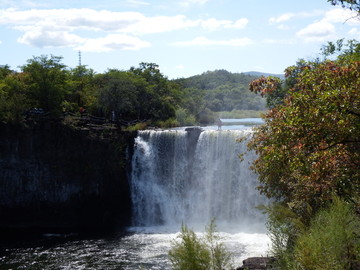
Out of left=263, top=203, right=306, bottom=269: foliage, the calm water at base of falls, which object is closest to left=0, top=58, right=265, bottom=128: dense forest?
the calm water at base of falls

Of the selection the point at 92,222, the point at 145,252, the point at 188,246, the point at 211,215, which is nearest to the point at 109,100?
the point at 92,222

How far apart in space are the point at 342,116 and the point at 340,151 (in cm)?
186

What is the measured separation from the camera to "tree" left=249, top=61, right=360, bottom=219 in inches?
406

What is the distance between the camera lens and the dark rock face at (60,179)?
29.7 metres

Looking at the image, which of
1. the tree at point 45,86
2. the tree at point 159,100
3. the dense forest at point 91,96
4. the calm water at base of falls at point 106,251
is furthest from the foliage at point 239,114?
the calm water at base of falls at point 106,251

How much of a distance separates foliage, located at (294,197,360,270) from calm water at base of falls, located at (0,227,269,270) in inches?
A: 381

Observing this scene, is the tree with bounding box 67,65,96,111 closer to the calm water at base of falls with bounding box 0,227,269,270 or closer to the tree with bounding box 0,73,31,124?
the tree with bounding box 0,73,31,124

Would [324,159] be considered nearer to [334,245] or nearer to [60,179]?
[334,245]

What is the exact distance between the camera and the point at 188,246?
1120 centimetres

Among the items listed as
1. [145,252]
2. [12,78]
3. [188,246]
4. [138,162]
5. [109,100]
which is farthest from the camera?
[109,100]

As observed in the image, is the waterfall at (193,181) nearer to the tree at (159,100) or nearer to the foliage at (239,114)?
the tree at (159,100)

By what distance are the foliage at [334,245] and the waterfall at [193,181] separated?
1635 cm

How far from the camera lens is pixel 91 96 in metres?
38.4

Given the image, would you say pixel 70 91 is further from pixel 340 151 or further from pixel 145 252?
pixel 340 151
